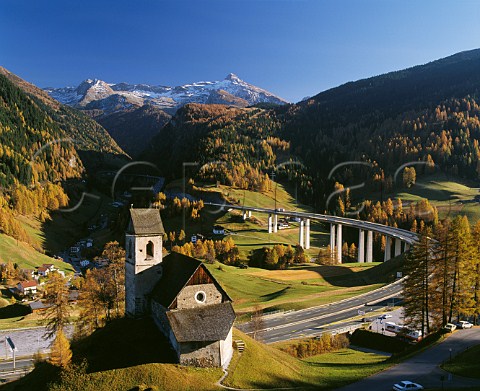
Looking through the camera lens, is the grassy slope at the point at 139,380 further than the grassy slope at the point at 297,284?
No

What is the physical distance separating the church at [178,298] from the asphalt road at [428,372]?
1313 cm

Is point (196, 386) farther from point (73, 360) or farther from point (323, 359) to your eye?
point (323, 359)

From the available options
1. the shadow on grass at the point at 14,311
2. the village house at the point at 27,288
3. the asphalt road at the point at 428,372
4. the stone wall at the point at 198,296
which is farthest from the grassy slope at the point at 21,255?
the asphalt road at the point at 428,372

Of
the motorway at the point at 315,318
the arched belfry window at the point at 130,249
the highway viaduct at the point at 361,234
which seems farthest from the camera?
the highway viaduct at the point at 361,234

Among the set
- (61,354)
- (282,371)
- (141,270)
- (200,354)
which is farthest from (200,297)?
(61,354)

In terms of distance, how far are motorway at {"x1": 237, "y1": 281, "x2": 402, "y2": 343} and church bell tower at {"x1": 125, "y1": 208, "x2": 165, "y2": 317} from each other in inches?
1049

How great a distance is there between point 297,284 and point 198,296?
235ft

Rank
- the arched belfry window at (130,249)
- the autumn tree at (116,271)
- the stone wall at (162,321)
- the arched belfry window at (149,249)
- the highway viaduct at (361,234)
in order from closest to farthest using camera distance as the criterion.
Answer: the stone wall at (162,321), the arched belfry window at (130,249), the arched belfry window at (149,249), the autumn tree at (116,271), the highway viaduct at (361,234)

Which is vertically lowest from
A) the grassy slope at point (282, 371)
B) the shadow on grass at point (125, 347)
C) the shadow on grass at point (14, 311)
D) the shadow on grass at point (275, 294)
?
the shadow on grass at point (14, 311)

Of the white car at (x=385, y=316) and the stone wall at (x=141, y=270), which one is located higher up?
the stone wall at (x=141, y=270)

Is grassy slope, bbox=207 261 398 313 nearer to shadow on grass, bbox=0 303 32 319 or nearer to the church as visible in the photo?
the church

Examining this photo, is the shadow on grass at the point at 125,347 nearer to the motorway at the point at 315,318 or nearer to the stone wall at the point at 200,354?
the stone wall at the point at 200,354

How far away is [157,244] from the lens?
4769 centimetres

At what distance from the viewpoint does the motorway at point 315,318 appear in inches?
2699
